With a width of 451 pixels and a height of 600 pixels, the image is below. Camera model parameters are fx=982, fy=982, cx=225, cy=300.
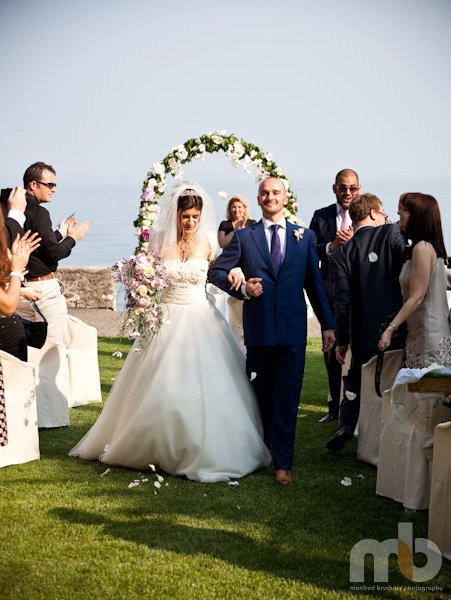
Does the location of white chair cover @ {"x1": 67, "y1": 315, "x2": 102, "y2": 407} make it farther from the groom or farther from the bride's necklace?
the groom

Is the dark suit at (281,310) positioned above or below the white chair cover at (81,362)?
above

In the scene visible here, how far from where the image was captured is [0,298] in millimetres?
5949

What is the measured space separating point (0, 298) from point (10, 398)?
1.45 metres

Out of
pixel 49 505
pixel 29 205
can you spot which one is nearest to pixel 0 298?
pixel 49 505

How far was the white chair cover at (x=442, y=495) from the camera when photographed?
5.09m

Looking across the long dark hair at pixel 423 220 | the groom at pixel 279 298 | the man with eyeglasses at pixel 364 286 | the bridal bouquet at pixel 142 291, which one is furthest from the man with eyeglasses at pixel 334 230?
the long dark hair at pixel 423 220

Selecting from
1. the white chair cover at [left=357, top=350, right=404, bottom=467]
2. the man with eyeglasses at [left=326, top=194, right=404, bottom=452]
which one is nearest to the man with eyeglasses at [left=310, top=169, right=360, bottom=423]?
the man with eyeglasses at [left=326, top=194, right=404, bottom=452]

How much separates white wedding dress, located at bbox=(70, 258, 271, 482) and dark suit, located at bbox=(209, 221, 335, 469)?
0.27m

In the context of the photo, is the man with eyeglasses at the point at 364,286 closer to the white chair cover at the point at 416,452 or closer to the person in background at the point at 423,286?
the person in background at the point at 423,286

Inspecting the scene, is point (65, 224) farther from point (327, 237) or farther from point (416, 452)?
point (416, 452)

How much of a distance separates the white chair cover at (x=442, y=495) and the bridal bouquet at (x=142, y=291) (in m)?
2.56

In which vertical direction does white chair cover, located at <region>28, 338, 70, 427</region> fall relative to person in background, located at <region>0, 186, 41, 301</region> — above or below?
below

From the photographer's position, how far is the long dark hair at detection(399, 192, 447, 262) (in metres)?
6.16

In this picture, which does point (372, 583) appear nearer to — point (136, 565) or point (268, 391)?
point (136, 565)
